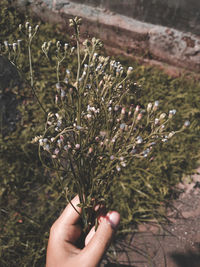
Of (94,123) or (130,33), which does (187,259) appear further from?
(130,33)

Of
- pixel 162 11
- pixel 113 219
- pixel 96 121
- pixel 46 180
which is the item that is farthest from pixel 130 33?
pixel 113 219

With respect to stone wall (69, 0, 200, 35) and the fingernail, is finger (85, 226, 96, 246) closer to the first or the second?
the fingernail

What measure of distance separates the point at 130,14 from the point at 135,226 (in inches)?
106

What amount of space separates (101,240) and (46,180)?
4.36ft

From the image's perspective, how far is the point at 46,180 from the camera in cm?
245

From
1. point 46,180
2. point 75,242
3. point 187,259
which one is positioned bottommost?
point 187,259

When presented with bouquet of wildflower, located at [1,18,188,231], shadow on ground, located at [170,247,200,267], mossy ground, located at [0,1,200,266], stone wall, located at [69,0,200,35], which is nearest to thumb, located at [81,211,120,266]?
bouquet of wildflower, located at [1,18,188,231]

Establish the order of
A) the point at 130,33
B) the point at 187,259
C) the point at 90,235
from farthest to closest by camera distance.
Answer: the point at 130,33 < the point at 187,259 < the point at 90,235

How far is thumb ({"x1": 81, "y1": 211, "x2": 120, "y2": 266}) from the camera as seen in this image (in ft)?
4.05

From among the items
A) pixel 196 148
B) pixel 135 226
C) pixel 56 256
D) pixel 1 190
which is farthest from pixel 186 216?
pixel 1 190

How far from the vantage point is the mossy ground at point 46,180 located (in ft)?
6.96

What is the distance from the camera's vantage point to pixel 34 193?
2406 mm

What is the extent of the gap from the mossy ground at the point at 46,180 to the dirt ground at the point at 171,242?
135 millimetres

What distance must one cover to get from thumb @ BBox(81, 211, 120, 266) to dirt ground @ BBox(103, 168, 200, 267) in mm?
1033
